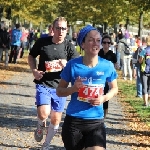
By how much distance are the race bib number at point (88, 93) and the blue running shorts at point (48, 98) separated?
8.02 feet

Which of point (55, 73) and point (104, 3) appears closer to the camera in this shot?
point (55, 73)

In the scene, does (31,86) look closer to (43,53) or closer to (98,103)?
(43,53)

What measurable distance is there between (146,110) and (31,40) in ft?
93.0

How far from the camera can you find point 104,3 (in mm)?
34094

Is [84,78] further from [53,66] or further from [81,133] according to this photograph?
[53,66]

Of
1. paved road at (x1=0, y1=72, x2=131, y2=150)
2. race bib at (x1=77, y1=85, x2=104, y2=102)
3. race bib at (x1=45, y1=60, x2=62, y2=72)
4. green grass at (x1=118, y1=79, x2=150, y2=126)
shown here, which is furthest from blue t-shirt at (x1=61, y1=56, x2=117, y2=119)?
green grass at (x1=118, y1=79, x2=150, y2=126)

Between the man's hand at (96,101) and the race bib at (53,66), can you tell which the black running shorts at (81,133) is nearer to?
the man's hand at (96,101)

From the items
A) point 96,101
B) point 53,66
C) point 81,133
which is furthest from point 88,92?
point 53,66

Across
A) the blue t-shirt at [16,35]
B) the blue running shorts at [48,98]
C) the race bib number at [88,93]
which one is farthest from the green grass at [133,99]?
the race bib number at [88,93]

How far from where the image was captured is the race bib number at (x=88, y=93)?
5.09 meters

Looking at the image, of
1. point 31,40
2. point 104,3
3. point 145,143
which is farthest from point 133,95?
point 31,40

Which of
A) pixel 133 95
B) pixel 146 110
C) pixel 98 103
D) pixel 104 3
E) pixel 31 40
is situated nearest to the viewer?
pixel 98 103

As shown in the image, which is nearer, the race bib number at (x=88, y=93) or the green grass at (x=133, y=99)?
the race bib number at (x=88, y=93)

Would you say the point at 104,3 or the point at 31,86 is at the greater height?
the point at 104,3
